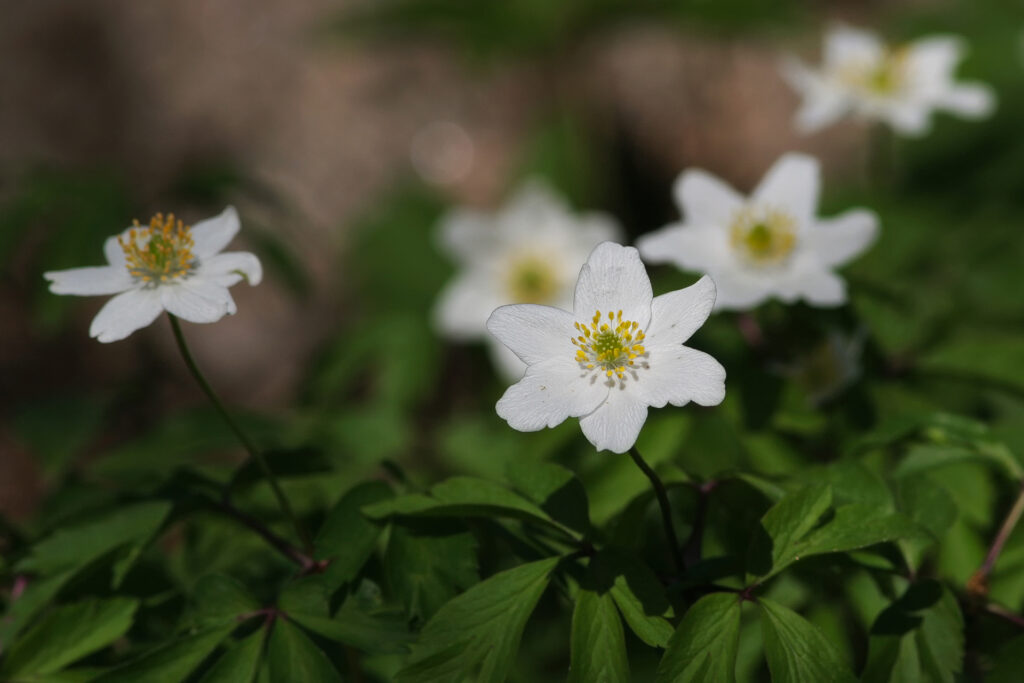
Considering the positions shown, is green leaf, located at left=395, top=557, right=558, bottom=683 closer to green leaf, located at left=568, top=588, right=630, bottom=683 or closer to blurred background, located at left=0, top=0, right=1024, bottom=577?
green leaf, located at left=568, top=588, right=630, bottom=683

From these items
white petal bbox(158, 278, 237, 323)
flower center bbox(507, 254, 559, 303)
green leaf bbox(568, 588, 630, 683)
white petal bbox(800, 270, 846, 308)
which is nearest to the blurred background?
flower center bbox(507, 254, 559, 303)

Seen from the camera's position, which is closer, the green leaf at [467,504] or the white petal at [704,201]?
the green leaf at [467,504]

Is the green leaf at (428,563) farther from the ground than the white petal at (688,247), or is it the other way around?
the white petal at (688,247)

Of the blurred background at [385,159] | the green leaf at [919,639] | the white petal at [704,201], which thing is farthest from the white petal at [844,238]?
the green leaf at [919,639]

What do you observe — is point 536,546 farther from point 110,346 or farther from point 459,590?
point 110,346

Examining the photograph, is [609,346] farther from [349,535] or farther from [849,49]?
[849,49]

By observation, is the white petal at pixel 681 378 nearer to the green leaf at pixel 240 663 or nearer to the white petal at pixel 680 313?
the white petal at pixel 680 313

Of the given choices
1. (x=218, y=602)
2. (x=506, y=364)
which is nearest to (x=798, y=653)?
(x=218, y=602)
